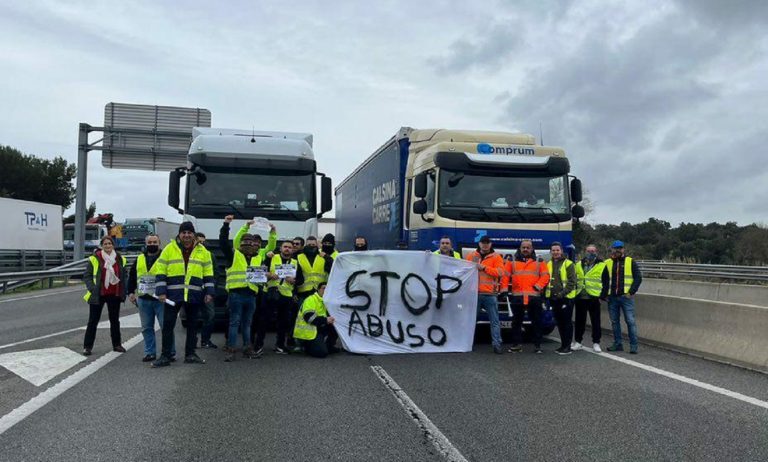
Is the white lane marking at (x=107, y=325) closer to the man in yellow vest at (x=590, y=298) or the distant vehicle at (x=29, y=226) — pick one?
the man in yellow vest at (x=590, y=298)

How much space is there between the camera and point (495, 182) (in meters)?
11.7

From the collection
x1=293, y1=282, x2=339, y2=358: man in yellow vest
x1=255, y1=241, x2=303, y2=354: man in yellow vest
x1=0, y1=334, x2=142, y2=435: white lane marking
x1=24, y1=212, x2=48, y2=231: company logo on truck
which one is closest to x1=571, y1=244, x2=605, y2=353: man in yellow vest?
x1=293, y1=282, x2=339, y2=358: man in yellow vest

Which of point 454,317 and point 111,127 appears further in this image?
point 111,127

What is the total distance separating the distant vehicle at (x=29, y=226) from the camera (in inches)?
1120

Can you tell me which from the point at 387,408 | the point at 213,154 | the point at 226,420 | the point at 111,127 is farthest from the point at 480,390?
the point at 111,127

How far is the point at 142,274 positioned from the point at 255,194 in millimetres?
3614

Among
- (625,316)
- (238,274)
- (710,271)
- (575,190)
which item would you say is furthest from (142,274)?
(710,271)

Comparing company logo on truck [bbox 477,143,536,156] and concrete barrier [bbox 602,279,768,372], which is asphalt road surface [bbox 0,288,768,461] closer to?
concrete barrier [bbox 602,279,768,372]

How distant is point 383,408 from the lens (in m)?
6.46

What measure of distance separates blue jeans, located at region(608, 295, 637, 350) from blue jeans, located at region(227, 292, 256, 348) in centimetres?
547

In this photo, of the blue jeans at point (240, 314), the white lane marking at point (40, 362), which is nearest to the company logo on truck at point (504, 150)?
the blue jeans at point (240, 314)

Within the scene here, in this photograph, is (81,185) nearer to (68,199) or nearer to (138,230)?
(138,230)

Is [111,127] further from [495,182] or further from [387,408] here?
[387,408]

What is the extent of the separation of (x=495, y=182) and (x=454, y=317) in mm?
2635
